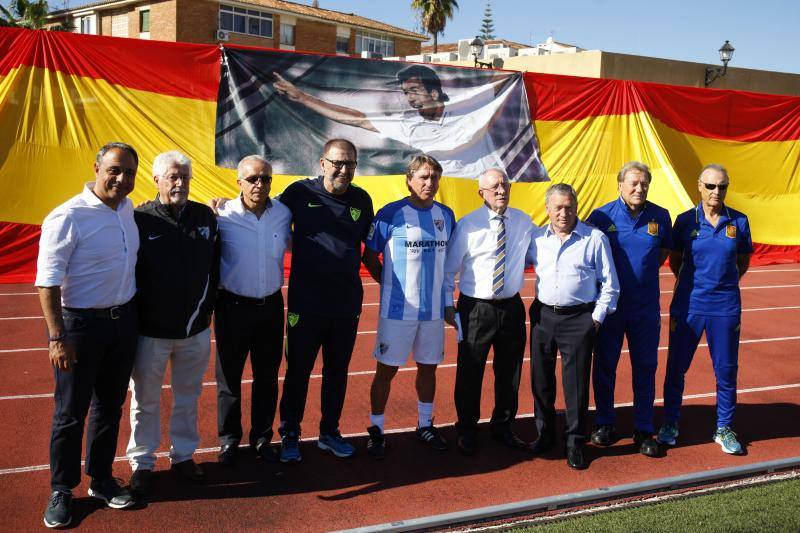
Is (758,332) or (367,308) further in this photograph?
(367,308)

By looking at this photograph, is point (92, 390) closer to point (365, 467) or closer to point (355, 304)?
point (355, 304)

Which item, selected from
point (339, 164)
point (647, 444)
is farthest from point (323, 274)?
point (647, 444)

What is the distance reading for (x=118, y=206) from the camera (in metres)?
3.76

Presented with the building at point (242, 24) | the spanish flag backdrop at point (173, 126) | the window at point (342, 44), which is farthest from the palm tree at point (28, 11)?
the spanish flag backdrop at point (173, 126)

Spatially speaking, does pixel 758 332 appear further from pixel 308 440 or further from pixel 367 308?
pixel 308 440

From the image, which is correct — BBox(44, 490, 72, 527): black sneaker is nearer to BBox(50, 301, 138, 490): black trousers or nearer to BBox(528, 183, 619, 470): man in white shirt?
BBox(50, 301, 138, 490): black trousers

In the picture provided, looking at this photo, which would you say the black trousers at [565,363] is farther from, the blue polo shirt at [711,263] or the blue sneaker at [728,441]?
the blue sneaker at [728,441]

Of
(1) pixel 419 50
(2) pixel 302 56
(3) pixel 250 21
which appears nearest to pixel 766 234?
(2) pixel 302 56

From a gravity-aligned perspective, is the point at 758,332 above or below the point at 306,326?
below

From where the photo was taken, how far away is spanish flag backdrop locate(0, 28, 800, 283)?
952 cm

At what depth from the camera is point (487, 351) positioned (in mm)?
4859

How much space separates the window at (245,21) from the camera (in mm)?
36031

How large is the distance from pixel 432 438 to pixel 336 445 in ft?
2.23

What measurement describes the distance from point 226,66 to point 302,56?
1142mm
